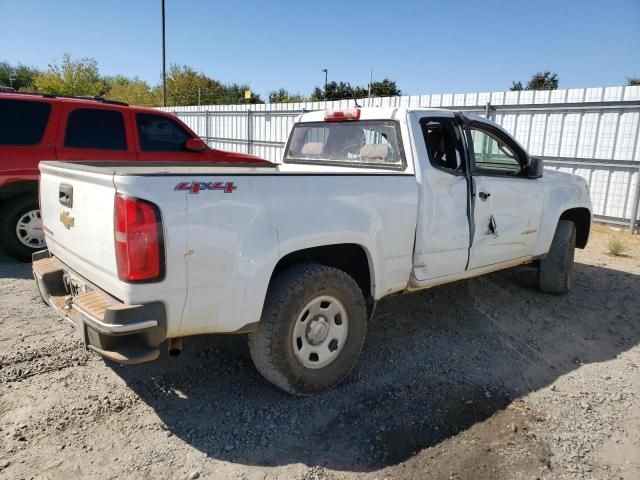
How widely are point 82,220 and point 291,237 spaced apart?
1167mm

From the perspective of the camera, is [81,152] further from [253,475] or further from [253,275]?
[253,475]

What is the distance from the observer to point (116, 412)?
2.88m

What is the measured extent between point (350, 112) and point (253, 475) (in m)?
2.99

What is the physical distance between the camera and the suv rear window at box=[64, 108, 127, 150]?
233 inches


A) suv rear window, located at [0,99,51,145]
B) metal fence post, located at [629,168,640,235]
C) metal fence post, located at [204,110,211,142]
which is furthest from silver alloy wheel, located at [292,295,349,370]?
metal fence post, located at [204,110,211,142]

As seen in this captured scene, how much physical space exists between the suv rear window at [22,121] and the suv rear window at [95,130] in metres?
0.28

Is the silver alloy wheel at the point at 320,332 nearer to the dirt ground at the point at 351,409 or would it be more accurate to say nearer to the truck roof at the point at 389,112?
the dirt ground at the point at 351,409

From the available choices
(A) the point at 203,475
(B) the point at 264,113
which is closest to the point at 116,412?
(A) the point at 203,475

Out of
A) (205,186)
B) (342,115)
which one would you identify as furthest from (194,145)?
(205,186)

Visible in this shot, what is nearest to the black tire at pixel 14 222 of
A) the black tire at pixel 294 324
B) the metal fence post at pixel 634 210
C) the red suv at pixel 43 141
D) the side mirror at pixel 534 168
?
the red suv at pixel 43 141

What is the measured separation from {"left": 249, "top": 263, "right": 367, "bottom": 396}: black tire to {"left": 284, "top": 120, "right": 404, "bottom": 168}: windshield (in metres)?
1.21

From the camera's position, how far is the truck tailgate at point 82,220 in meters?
2.39

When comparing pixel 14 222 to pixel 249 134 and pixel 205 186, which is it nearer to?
pixel 205 186

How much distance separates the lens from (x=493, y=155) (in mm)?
5262
